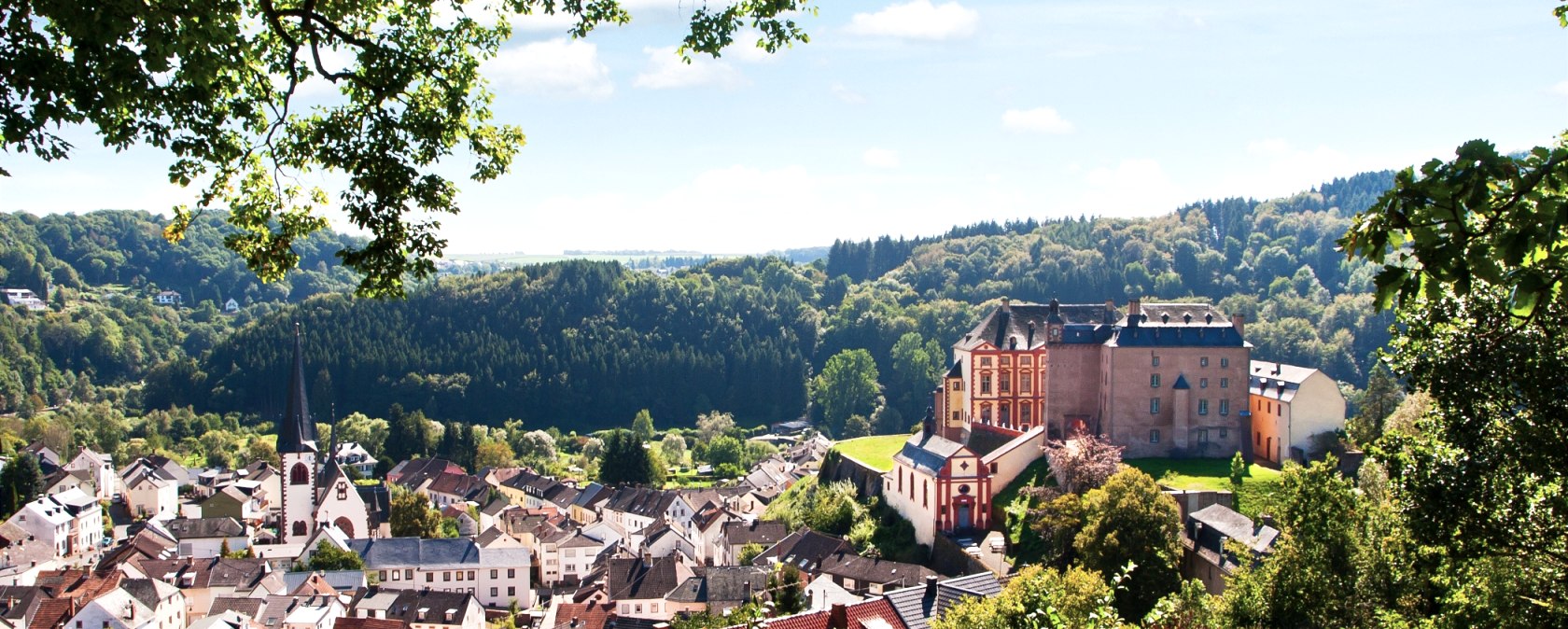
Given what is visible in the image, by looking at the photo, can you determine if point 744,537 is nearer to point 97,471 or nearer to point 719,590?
point 719,590

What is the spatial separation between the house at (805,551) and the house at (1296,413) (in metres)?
14.8

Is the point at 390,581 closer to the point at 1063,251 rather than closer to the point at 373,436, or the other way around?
the point at 373,436

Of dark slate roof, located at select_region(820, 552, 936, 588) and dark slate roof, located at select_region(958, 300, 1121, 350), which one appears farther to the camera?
dark slate roof, located at select_region(958, 300, 1121, 350)

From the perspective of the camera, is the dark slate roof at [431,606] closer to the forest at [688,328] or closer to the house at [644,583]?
the house at [644,583]

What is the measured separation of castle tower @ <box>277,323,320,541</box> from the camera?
65000 millimetres

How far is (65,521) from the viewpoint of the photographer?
67812mm

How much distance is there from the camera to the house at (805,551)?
159ft

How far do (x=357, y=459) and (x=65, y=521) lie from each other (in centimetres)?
3561

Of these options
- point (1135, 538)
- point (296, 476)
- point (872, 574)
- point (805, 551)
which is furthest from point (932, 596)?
point (296, 476)

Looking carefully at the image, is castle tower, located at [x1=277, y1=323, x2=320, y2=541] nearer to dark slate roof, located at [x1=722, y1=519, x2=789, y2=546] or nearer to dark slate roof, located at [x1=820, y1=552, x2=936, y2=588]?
dark slate roof, located at [x1=722, y1=519, x2=789, y2=546]

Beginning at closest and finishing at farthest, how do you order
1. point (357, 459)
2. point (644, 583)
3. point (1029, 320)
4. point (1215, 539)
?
point (1215, 539), point (1029, 320), point (644, 583), point (357, 459)

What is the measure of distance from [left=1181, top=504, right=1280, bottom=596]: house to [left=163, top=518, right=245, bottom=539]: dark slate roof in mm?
45708

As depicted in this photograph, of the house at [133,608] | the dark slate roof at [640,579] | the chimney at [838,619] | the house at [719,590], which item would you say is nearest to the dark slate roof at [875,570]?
the house at [719,590]

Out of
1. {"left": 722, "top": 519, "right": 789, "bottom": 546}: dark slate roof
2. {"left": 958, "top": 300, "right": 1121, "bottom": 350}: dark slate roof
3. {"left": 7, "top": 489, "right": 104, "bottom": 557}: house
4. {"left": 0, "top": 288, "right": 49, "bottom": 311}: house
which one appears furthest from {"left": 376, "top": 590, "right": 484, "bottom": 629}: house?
{"left": 0, "top": 288, "right": 49, "bottom": 311}: house
